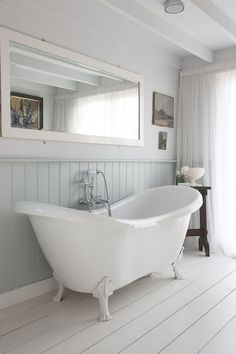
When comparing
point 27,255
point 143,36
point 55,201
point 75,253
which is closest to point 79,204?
point 55,201

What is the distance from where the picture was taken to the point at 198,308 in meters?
2.32

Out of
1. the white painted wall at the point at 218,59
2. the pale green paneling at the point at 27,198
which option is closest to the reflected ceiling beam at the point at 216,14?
the white painted wall at the point at 218,59

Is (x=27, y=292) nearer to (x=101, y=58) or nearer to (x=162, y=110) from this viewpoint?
(x=101, y=58)

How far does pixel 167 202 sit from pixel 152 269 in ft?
3.02

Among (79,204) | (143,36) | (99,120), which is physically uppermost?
(143,36)

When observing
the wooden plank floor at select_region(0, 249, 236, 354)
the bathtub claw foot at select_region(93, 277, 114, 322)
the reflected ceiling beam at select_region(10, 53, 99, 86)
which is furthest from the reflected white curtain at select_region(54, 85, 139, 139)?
the wooden plank floor at select_region(0, 249, 236, 354)

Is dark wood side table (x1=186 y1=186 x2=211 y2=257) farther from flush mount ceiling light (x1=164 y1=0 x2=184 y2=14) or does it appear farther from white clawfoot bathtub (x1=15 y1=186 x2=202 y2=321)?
flush mount ceiling light (x1=164 y1=0 x2=184 y2=14)

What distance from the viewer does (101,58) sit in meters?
2.98

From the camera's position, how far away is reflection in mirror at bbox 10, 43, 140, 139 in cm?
236

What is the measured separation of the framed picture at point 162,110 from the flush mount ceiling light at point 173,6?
109cm

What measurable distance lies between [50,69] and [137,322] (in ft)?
6.48

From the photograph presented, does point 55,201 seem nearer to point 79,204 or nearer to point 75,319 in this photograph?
point 79,204

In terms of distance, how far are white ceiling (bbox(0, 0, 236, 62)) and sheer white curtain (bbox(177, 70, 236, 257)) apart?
17.7 inches

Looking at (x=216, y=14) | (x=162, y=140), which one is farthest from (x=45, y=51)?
(x=162, y=140)
